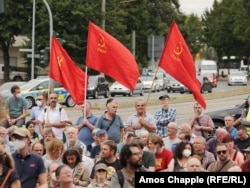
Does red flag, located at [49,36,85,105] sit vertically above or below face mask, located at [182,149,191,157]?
above

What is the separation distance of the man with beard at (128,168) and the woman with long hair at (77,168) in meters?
1.58

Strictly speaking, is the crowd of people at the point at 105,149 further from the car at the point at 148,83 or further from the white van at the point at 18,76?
the white van at the point at 18,76

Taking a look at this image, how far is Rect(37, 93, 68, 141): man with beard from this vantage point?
15.4 m

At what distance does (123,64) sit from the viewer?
15.4m

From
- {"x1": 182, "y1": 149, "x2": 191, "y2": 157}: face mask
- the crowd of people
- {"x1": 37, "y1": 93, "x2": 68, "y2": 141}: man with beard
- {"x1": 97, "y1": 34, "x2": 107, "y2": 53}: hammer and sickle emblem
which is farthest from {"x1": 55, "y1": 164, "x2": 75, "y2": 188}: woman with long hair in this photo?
{"x1": 97, "y1": 34, "x2": 107, "y2": 53}: hammer and sickle emblem

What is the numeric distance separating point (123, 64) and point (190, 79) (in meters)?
1.27

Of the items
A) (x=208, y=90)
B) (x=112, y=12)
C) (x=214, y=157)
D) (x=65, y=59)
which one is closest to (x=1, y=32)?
(x=112, y=12)

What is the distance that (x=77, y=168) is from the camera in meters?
10.3

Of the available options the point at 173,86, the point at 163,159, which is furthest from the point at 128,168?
the point at 173,86

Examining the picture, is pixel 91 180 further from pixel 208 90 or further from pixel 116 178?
pixel 208 90

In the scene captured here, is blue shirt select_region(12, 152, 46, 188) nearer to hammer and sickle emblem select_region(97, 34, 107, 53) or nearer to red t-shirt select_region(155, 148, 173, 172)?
red t-shirt select_region(155, 148, 173, 172)

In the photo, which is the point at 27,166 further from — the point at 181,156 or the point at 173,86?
the point at 173,86

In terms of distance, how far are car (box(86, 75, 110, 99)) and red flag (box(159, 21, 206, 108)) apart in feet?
103

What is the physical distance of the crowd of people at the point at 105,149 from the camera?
864cm
